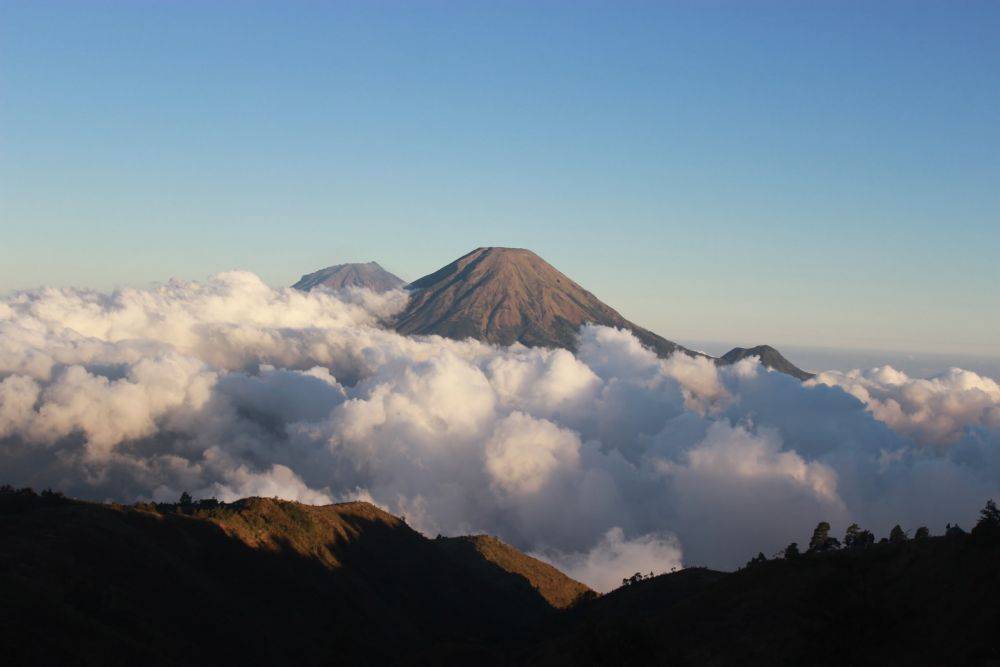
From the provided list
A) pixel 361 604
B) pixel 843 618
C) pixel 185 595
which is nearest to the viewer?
pixel 843 618

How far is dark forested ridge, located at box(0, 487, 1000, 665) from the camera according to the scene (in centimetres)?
7306

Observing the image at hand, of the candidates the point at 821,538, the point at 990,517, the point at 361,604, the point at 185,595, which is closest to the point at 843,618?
the point at 990,517

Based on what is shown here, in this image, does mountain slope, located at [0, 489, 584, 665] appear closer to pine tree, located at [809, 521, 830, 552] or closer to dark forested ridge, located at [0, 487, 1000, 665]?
dark forested ridge, located at [0, 487, 1000, 665]

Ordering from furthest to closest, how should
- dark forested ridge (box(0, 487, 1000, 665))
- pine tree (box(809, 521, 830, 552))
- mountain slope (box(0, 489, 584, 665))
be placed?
1. pine tree (box(809, 521, 830, 552))
2. mountain slope (box(0, 489, 584, 665))
3. dark forested ridge (box(0, 487, 1000, 665))

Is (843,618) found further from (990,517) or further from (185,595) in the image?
(185,595)

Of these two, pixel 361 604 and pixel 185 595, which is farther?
pixel 361 604

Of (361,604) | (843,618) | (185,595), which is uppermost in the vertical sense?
(843,618)

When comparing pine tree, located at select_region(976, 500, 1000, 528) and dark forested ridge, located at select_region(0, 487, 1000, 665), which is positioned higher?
pine tree, located at select_region(976, 500, 1000, 528)


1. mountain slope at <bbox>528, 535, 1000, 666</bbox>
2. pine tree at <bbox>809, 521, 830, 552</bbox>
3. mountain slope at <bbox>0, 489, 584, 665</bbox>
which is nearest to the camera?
mountain slope at <bbox>528, 535, 1000, 666</bbox>

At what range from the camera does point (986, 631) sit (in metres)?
63.4

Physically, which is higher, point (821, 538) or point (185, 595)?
point (821, 538)

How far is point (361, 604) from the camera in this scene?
17988 centimetres

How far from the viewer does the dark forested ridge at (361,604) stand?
7306cm

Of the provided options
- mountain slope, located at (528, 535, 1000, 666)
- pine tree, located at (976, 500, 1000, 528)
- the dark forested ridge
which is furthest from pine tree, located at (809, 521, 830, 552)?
pine tree, located at (976, 500, 1000, 528)
